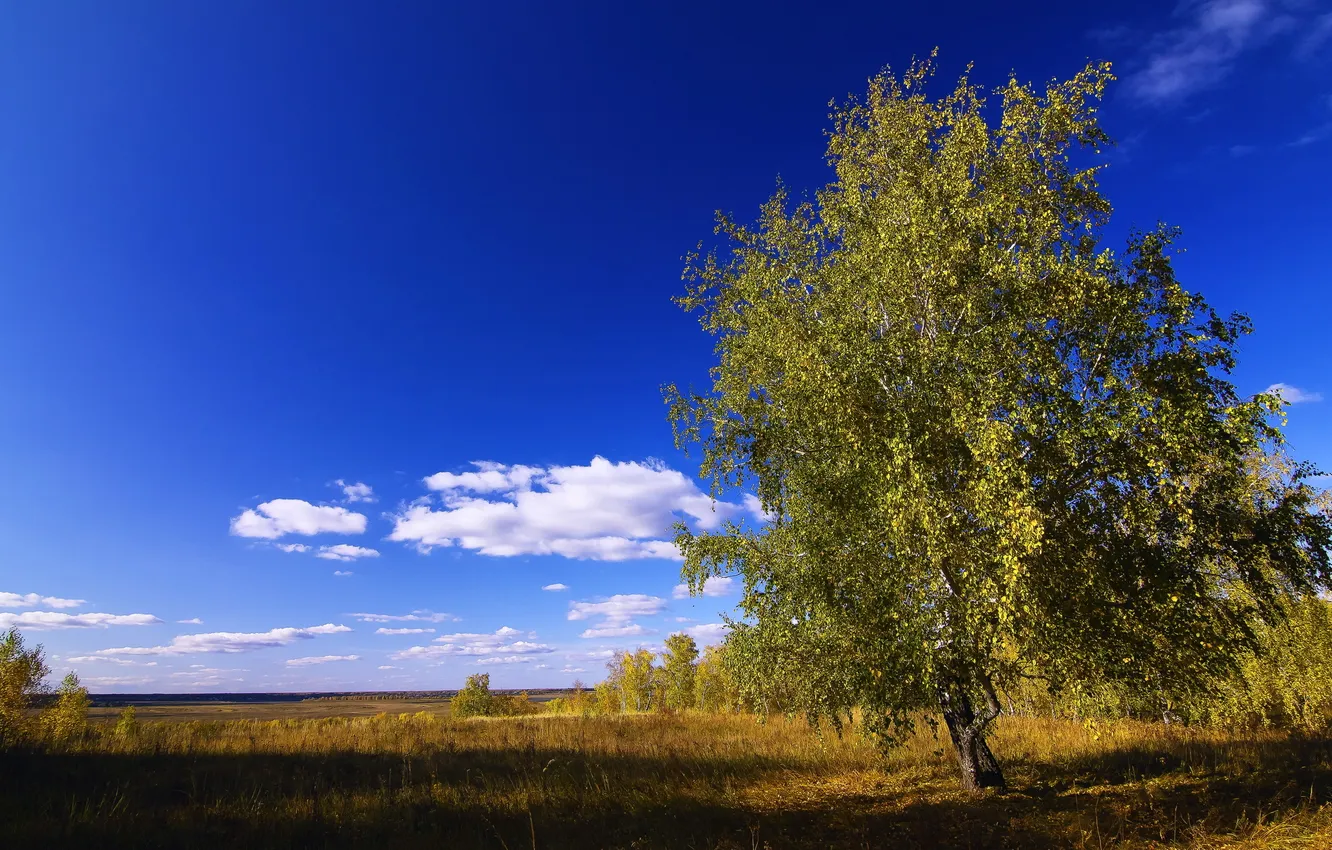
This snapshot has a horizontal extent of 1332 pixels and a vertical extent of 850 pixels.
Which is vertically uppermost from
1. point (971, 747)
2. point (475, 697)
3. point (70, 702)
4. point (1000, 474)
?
point (1000, 474)

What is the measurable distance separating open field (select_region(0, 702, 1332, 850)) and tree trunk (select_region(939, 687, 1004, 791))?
58cm

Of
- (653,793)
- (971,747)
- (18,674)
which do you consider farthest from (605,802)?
(18,674)

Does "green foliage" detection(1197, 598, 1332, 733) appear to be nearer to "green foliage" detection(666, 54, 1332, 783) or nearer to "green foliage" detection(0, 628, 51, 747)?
"green foliage" detection(666, 54, 1332, 783)

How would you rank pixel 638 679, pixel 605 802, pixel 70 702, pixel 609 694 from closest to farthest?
pixel 605 802 < pixel 70 702 < pixel 638 679 < pixel 609 694

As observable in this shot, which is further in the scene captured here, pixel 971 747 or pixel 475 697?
pixel 475 697

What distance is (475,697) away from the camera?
100375mm

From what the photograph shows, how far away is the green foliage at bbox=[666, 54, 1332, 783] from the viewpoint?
9.16 m

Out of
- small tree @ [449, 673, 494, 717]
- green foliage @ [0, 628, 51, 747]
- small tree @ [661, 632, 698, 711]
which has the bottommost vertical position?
small tree @ [449, 673, 494, 717]

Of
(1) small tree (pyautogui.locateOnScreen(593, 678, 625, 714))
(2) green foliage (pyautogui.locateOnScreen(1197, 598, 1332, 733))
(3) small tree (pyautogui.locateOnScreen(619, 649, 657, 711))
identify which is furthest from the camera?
(1) small tree (pyautogui.locateOnScreen(593, 678, 625, 714))

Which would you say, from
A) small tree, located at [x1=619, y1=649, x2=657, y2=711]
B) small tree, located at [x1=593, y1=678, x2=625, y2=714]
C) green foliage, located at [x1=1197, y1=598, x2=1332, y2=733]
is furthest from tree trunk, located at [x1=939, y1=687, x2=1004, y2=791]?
small tree, located at [x1=593, y1=678, x2=625, y2=714]

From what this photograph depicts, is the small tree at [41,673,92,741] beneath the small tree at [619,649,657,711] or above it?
above

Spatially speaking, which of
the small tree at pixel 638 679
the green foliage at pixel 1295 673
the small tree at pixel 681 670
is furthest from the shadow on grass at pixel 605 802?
the small tree at pixel 638 679

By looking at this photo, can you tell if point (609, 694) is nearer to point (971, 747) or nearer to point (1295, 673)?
point (1295, 673)

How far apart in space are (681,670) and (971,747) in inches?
2652
